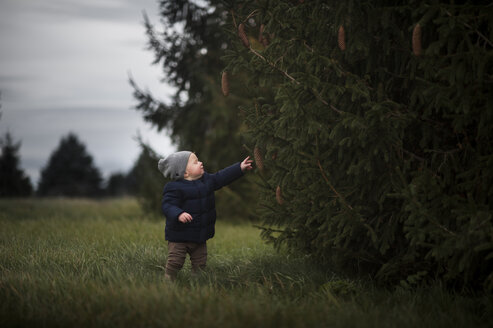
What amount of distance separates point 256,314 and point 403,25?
3.03 m

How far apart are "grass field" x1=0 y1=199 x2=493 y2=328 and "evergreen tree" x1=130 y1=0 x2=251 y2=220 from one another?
219 inches

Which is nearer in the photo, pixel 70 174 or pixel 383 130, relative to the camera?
pixel 383 130

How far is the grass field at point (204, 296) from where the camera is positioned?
3.21m

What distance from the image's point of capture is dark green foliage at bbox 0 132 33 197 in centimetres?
2516

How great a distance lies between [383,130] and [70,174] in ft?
117

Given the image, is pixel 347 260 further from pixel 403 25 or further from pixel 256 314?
pixel 403 25

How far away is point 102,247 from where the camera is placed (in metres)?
5.79

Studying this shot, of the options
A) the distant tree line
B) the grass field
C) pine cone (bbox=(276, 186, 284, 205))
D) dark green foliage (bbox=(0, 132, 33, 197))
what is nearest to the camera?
the grass field

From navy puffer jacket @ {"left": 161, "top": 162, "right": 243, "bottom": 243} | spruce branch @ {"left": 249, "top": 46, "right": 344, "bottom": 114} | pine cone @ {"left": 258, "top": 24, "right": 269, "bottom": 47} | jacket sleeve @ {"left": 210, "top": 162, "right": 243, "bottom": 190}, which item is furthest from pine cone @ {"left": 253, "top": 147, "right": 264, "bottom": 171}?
pine cone @ {"left": 258, "top": 24, "right": 269, "bottom": 47}

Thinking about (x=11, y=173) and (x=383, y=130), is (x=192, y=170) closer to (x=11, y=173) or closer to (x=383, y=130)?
(x=383, y=130)

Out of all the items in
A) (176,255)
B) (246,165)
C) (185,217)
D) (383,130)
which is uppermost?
(383,130)

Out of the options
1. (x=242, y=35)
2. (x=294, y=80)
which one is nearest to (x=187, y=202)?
(x=294, y=80)

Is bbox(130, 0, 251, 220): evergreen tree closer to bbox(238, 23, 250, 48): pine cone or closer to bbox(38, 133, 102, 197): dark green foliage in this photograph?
bbox(238, 23, 250, 48): pine cone

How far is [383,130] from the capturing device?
373cm
